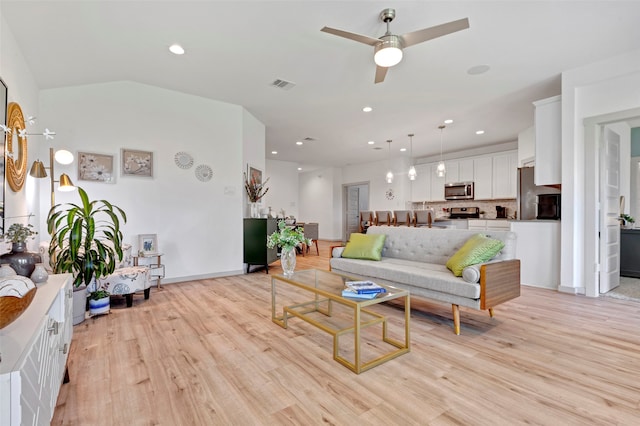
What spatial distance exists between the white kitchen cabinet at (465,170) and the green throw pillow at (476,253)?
5.68m

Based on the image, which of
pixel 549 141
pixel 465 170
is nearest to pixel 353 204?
pixel 465 170

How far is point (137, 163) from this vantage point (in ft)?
13.4

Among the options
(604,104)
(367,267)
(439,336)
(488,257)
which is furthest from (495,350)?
(604,104)

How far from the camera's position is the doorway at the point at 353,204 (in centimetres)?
1048

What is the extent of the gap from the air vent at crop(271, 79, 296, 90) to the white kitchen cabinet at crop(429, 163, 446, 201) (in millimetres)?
5806

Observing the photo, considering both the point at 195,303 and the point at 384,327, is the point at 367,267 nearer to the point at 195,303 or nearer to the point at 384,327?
A: the point at 384,327

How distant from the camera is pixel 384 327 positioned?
238 cm

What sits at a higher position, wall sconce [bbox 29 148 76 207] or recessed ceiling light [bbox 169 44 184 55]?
recessed ceiling light [bbox 169 44 184 55]

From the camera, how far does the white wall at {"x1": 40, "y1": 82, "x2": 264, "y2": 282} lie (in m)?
3.76

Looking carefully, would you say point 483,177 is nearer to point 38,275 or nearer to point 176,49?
point 176,49

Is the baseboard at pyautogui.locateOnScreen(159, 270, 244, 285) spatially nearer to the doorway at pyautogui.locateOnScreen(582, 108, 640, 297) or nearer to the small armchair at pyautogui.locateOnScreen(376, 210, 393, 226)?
the small armchair at pyautogui.locateOnScreen(376, 210, 393, 226)

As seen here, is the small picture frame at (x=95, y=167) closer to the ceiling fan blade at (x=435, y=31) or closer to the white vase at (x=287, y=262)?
the white vase at (x=287, y=262)

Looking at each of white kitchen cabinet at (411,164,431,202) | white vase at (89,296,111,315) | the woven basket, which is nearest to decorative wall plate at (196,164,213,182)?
white vase at (89,296,111,315)

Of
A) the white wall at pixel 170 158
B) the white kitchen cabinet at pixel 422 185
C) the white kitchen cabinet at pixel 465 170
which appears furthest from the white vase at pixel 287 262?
the white kitchen cabinet at pixel 422 185
